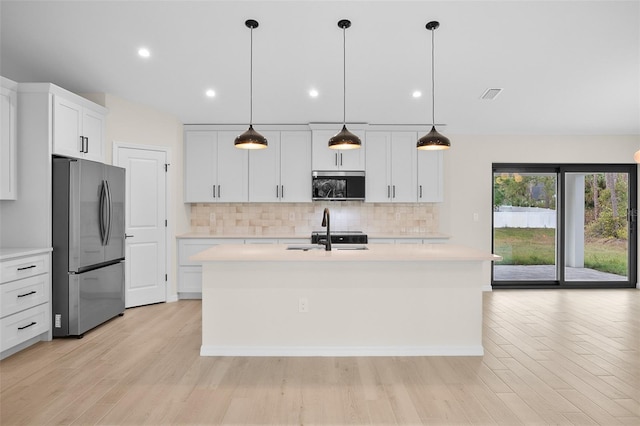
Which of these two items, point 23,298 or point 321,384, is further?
point 23,298

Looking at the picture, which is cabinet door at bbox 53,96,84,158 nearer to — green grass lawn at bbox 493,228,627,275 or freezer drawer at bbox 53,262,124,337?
freezer drawer at bbox 53,262,124,337

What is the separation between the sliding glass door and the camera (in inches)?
237

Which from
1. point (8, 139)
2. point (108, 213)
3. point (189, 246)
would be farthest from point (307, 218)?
point (8, 139)

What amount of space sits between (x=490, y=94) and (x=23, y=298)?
5271mm

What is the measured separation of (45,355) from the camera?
3230 mm

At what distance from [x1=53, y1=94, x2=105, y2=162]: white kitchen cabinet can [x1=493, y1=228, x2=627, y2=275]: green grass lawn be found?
18.5 ft

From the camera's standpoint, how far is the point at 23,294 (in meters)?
3.28

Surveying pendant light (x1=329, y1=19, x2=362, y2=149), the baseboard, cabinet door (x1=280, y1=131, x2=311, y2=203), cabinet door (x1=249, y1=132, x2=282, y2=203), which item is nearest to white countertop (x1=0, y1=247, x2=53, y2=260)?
the baseboard

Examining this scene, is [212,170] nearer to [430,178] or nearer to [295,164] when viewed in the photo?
[295,164]

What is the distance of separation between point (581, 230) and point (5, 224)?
741 centimetres

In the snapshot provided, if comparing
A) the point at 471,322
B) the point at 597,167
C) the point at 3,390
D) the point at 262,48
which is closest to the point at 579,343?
the point at 471,322

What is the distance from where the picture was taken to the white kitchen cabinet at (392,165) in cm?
554

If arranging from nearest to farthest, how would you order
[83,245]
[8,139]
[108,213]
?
[8,139]
[83,245]
[108,213]

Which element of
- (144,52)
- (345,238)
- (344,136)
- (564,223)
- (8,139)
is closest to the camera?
(344,136)
